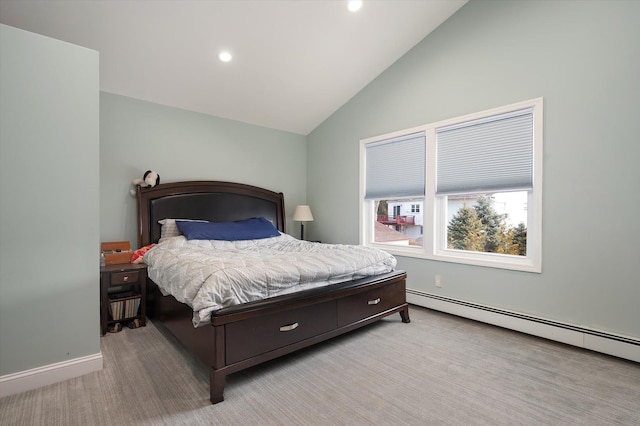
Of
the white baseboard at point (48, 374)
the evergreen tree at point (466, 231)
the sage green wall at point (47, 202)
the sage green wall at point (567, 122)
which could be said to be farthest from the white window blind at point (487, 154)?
the white baseboard at point (48, 374)

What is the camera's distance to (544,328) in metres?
2.62

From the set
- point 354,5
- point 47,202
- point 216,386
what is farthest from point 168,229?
point 354,5

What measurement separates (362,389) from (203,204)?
2885 mm

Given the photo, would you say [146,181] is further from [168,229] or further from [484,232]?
[484,232]

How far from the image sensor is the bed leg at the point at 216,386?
175 cm

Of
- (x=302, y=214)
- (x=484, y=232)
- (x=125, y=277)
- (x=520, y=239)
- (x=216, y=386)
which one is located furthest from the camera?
(x=302, y=214)

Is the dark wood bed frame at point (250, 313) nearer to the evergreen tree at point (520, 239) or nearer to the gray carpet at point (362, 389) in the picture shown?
the gray carpet at point (362, 389)

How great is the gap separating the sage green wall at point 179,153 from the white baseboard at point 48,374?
5.40ft

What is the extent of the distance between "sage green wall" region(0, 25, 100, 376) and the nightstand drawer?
0.73 meters

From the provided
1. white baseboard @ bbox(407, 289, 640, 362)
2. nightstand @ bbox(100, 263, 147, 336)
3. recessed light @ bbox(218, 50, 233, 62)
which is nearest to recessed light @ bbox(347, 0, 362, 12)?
recessed light @ bbox(218, 50, 233, 62)

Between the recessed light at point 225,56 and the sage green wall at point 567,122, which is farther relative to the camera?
the recessed light at point 225,56

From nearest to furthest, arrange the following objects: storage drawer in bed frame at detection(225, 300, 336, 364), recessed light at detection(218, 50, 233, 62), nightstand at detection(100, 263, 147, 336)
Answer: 1. storage drawer in bed frame at detection(225, 300, 336, 364)
2. nightstand at detection(100, 263, 147, 336)
3. recessed light at detection(218, 50, 233, 62)

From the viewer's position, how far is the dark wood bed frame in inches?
72.1

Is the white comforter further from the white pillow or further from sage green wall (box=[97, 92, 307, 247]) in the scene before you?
sage green wall (box=[97, 92, 307, 247])
